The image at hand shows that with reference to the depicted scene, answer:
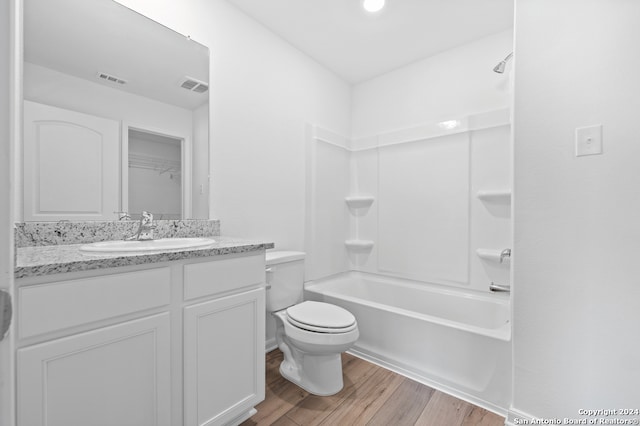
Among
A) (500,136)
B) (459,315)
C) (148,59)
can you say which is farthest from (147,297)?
(500,136)

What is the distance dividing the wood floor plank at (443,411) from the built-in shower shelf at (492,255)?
1005 mm

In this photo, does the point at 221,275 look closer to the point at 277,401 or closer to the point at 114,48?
the point at 277,401

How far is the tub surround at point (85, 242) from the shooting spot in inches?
33.3

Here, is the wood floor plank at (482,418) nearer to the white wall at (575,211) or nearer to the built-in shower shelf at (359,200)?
the white wall at (575,211)

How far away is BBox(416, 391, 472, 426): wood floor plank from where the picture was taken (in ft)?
4.70

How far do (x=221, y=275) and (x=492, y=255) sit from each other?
191 centimetres

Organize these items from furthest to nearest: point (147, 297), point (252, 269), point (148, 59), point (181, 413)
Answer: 1. point (148, 59)
2. point (252, 269)
3. point (181, 413)
4. point (147, 297)

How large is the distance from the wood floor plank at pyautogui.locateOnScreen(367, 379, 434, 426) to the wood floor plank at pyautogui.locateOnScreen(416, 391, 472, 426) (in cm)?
3

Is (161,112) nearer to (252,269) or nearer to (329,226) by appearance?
(252,269)

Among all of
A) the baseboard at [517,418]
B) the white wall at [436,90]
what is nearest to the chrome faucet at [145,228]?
the baseboard at [517,418]

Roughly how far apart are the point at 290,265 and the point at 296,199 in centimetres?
62

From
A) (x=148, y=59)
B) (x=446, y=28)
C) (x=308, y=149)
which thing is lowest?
(x=308, y=149)

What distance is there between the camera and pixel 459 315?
2234 millimetres

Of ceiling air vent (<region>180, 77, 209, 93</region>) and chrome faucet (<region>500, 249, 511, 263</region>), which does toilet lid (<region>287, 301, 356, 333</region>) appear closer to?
chrome faucet (<region>500, 249, 511, 263</region>)
